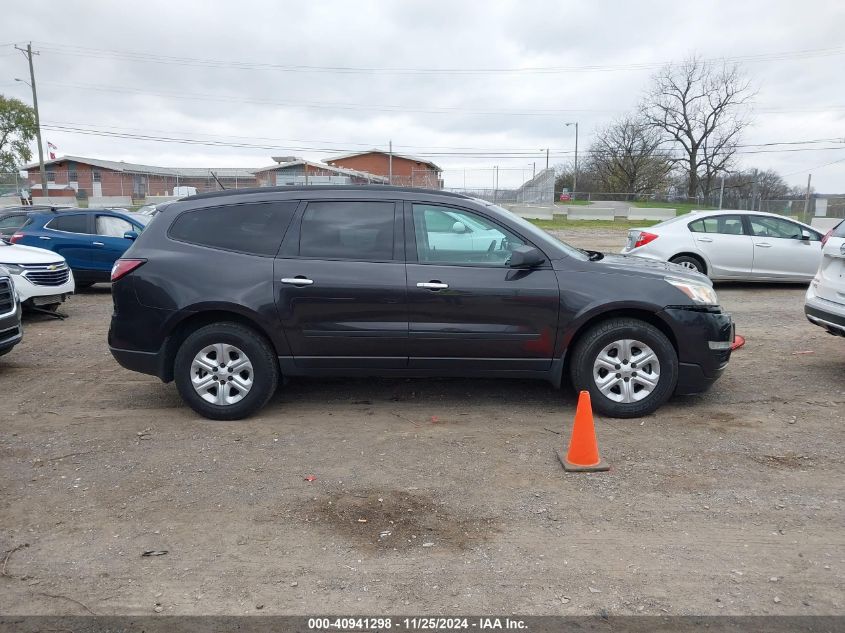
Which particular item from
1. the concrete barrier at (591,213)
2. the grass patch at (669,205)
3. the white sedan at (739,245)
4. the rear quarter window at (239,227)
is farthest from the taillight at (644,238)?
the grass patch at (669,205)

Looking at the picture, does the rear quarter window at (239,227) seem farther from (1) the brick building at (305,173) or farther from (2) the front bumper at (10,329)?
(1) the brick building at (305,173)

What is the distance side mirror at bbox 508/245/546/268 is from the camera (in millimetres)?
5082

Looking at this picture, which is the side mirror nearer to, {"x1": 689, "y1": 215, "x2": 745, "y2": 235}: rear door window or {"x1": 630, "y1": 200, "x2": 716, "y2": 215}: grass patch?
{"x1": 689, "y1": 215, "x2": 745, "y2": 235}: rear door window

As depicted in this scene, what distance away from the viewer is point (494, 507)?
151 inches

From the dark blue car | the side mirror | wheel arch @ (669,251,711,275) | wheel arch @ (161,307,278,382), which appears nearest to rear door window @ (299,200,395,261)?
wheel arch @ (161,307,278,382)

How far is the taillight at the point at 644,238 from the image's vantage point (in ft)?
38.3

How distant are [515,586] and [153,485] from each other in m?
2.39

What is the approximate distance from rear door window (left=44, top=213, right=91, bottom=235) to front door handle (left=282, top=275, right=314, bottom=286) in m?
9.07

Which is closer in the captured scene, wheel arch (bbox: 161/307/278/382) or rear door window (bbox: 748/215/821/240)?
wheel arch (bbox: 161/307/278/382)

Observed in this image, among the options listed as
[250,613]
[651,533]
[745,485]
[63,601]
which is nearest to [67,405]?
[63,601]

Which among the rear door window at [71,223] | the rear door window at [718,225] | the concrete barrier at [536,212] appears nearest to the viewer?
the rear door window at [718,225]

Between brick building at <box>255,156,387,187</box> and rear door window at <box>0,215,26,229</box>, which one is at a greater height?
brick building at <box>255,156,387,187</box>

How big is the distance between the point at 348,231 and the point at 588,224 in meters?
30.8

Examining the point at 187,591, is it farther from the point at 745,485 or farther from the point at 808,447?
the point at 808,447
